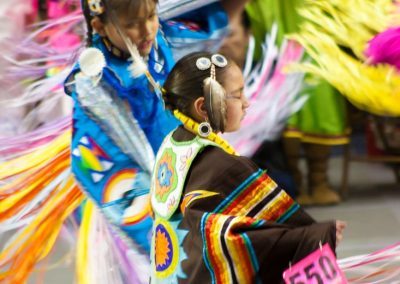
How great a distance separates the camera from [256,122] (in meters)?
2.59

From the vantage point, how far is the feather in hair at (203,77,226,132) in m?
1.53

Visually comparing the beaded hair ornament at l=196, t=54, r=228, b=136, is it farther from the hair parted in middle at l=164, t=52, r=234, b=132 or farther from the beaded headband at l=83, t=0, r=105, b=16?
the beaded headband at l=83, t=0, r=105, b=16

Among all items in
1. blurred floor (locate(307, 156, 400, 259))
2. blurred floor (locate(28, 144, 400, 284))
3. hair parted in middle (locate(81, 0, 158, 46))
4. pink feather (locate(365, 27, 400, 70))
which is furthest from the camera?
blurred floor (locate(307, 156, 400, 259))

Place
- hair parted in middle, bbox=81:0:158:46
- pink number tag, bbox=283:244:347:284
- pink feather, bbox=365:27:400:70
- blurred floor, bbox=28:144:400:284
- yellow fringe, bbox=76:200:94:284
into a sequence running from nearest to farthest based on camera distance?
pink number tag, bbox=283:244:347:284 < pink feather, bbox=365:27:400:70 < hair parted in middle, bbox=81:0:158:46 < yellow fringe, bbox=76:200:94:284 < blurred floor, bbox=28:144:400:284

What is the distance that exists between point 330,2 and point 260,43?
1.26 meters

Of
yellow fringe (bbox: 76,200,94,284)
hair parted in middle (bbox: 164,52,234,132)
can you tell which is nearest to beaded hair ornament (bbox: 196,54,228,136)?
hair parted in middle (bbox: 164,52,234,132)

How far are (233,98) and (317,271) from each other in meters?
0.38

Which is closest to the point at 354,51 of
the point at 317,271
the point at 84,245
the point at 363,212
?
the point at 317,271

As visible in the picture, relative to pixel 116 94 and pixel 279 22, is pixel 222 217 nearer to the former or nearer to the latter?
pixel 116 94

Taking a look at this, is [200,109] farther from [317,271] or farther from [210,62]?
[317,271]

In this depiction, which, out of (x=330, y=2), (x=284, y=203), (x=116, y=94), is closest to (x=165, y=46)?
(x=116, y=94)

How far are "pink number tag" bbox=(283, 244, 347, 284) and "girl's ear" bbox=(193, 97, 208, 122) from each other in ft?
1.12

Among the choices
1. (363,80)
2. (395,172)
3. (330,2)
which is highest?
(330,2)

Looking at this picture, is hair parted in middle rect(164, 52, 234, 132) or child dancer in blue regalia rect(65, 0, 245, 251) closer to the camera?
hair parted in middle rect(164, 52, 234, 132)
